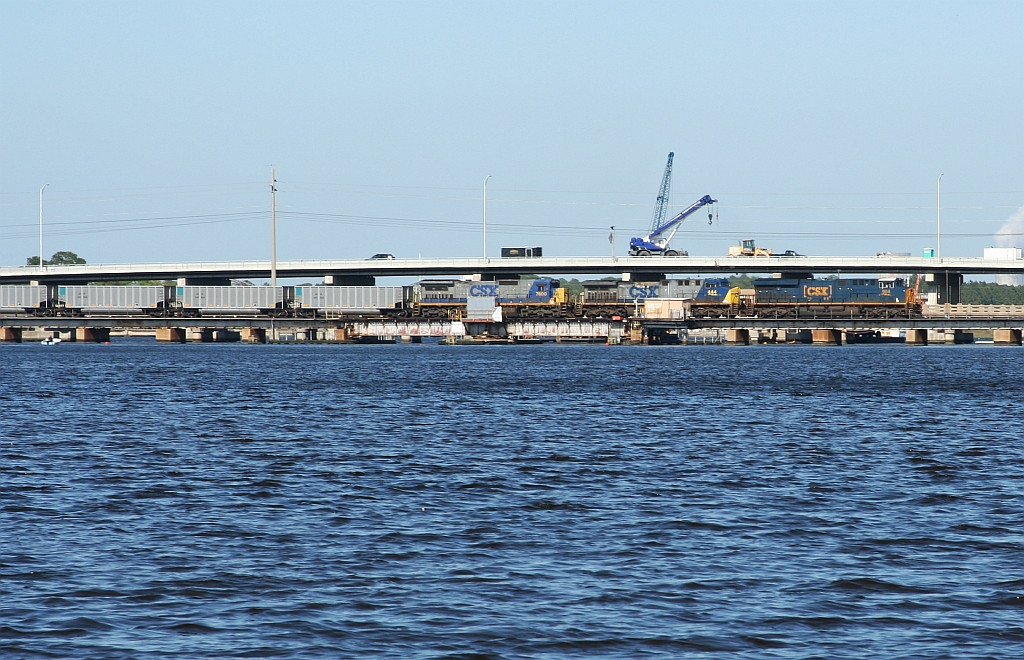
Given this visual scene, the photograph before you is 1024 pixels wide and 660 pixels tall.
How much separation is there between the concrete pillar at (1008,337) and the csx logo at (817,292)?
81.7 feet

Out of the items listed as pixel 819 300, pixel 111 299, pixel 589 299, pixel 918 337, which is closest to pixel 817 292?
pixel 819 300

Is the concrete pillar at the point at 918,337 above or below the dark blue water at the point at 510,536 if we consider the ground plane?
below

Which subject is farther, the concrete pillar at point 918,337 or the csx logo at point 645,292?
the csx logo at point 645,292

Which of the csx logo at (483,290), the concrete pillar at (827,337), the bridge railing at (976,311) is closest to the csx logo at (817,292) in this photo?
the concrete pillar at (827,337)

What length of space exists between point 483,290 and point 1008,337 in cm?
7700

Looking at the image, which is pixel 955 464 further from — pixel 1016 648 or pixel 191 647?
pixel 191 647

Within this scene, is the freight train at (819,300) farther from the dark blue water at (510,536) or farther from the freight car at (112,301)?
the dark blue water at (510,536)

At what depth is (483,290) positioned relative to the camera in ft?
627

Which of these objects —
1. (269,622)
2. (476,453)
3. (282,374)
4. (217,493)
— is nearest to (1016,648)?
(269,622)

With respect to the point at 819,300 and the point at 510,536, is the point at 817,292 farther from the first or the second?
the point at 510,536

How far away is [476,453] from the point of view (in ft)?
126

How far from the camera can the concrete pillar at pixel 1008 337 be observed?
179250 millimetres

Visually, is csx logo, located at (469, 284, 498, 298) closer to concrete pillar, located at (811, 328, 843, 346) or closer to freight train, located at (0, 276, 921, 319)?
freight train, located at (0, 276, 921, 319)

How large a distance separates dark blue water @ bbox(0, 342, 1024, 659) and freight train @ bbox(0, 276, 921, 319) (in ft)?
429
